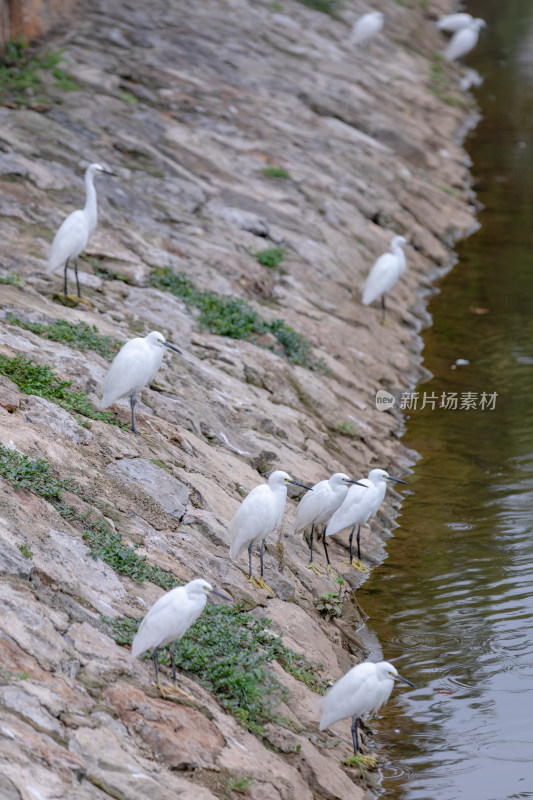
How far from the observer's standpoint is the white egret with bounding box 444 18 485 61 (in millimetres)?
27922

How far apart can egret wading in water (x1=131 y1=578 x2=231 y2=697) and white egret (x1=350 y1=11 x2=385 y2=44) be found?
21.1 m

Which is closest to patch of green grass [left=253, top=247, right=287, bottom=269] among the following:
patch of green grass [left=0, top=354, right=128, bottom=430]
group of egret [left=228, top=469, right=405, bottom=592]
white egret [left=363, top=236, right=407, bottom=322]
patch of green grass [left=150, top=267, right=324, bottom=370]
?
white egret [left=363, top=236, right=407, bottom=322]

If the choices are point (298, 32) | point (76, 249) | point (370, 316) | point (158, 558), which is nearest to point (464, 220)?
point (370, 316)

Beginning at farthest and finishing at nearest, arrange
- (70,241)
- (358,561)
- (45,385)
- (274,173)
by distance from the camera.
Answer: (274,173) < (70,241) < (358,561) < (45,385)

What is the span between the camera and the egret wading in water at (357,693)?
6.95m

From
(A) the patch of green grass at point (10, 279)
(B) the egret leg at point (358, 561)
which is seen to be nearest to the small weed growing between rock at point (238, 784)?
(B) the egret leg at point (358, 561)

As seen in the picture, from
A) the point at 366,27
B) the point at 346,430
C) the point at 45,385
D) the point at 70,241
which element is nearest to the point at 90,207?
the point at 70,241

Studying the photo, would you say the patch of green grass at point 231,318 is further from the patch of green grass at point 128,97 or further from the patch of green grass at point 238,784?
the patch of green grass at point 238,784

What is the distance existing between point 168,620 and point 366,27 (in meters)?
21.5

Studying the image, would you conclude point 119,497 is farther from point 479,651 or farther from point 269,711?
point 479,651

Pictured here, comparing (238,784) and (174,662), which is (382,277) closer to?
(174,662)

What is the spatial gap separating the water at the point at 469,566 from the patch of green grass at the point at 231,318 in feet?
6.14

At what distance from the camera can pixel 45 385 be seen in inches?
342

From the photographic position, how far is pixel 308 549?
984 cm
